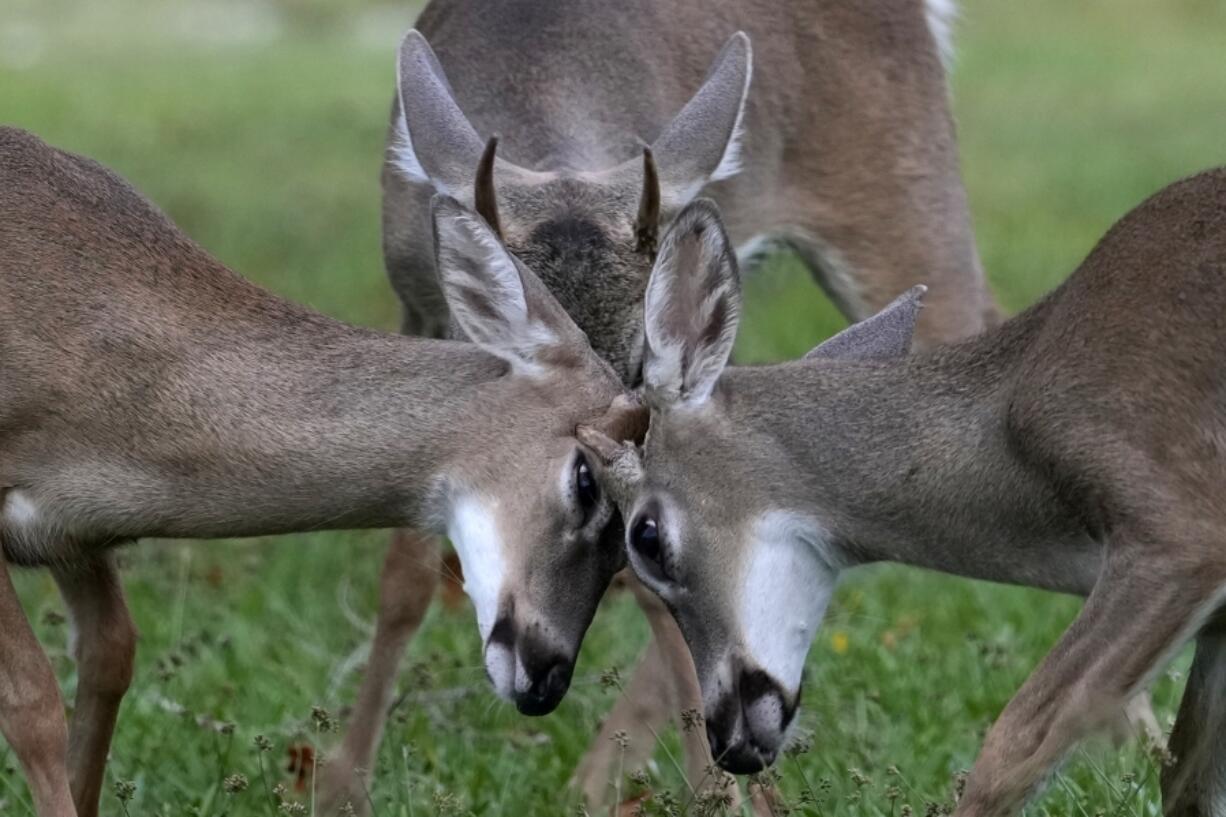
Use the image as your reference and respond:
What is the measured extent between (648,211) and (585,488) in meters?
1.13

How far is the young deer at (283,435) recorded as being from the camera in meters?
5.05

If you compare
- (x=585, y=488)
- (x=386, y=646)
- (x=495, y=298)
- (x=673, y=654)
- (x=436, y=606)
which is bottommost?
(x=436, y=606)

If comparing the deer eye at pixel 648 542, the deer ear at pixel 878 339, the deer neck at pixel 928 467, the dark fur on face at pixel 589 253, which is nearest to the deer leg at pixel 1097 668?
the deer neck at pixel 928 467

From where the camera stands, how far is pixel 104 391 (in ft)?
16.9

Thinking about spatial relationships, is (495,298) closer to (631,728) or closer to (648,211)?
(648,211)

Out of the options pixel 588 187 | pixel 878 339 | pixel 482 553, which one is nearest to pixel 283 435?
pixel 482 553

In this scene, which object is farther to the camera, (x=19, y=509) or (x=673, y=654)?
(x=673, y=654)

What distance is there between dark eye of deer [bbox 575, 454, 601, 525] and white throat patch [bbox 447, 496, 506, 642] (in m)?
0.19

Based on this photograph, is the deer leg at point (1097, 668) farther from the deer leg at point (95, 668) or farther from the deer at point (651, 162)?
the deer leg at point (95, 668)

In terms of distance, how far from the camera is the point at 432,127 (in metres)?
6.35

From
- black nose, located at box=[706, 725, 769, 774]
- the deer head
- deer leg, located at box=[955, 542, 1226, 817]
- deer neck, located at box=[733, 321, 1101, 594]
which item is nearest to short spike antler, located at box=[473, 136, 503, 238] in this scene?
the deer head

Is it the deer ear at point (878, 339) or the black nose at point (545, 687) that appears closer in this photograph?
the black nose at point (545, 687)

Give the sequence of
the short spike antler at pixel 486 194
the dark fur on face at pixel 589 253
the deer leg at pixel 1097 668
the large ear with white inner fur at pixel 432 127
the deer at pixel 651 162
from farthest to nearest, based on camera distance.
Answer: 1. the large ear with white inner fur at pixel 432 127
2. the deer at pixel 651 162
3. the dark fur on face at pixel 589 253
4. the short spike antler at pixel 486 194
5. the deer leg at pixel 1097 668

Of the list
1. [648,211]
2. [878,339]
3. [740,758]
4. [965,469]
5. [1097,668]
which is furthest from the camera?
[648,211]
